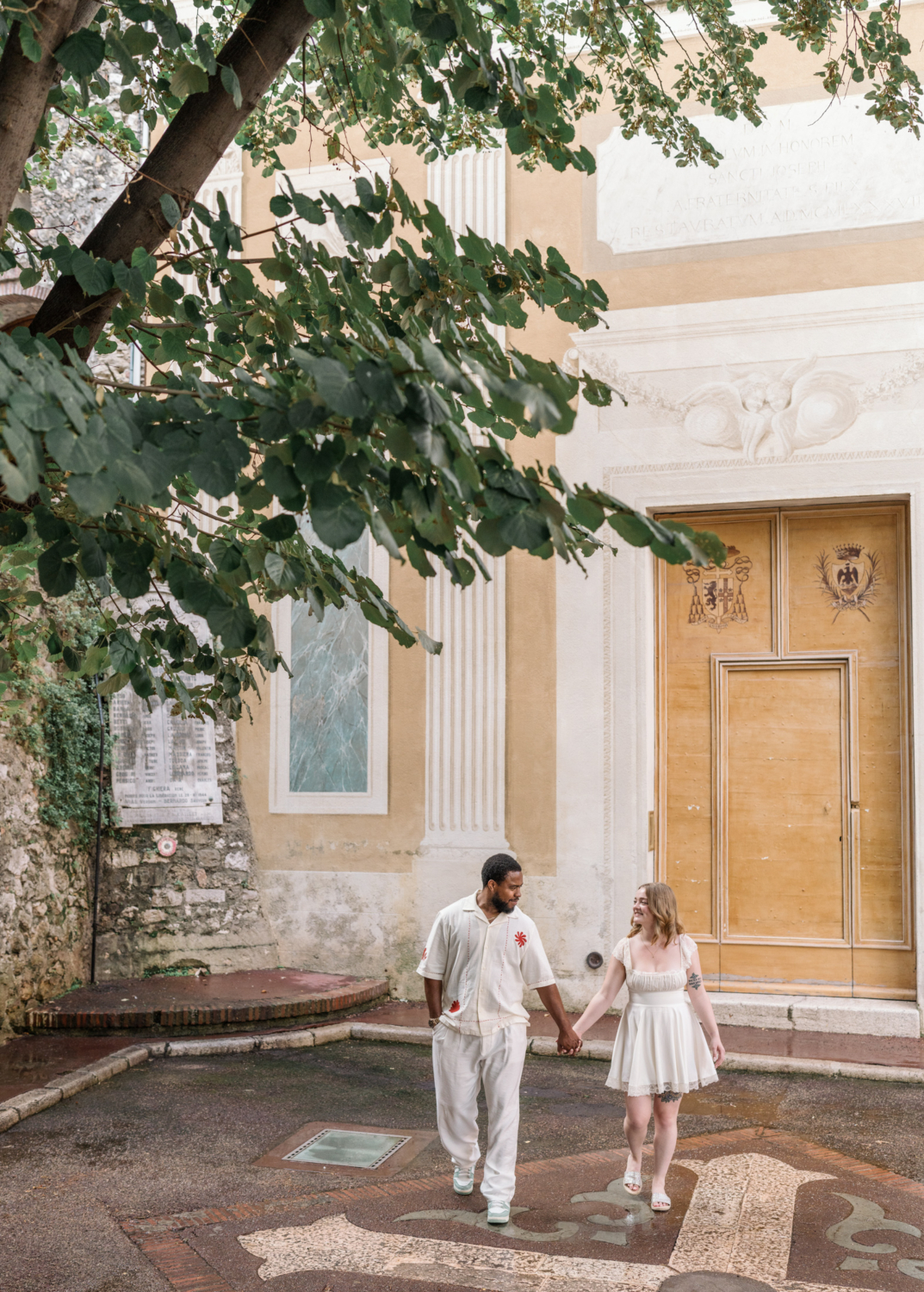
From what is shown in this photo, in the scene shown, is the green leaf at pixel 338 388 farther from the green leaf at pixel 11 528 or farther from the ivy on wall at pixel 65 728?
the ivy on wall at pixel 65 728

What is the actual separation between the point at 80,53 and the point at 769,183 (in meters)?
7.14

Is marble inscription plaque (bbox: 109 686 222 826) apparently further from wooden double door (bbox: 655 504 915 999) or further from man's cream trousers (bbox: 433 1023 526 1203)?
man's cream trousers (bbox: 433 1023 526 1203)

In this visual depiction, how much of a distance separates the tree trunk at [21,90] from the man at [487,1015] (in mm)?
3107

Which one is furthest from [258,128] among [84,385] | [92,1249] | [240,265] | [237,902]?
[237,902]

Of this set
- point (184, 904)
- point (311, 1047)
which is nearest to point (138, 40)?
point (311, 1047)

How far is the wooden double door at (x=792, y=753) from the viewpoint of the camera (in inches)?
347

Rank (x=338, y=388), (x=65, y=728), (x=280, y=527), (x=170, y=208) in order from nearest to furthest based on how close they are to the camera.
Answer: (x=338, y=388) → (x=280, y=527) → (x=170, y=208) → (x=65, y=728)

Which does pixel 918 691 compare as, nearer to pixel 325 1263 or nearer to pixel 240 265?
pixel 325 1263

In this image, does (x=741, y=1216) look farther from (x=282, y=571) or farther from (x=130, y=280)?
(x=130, y=280)

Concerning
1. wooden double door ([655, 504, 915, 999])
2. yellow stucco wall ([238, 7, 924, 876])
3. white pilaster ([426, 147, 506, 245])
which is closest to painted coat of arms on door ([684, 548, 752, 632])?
wooden double door ([655, 504, 915, 999])

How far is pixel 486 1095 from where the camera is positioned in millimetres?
→ 4914

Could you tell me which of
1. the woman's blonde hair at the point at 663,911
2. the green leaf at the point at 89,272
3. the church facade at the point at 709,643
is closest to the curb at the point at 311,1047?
the church facade at the point at 709,643

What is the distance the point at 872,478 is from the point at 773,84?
3104mm

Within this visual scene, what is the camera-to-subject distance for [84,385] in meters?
2.41
